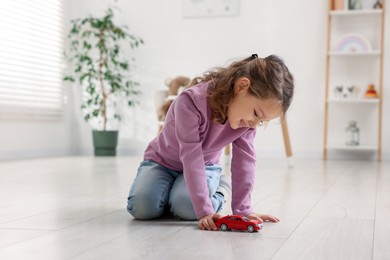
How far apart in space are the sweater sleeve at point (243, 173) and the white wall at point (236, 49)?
354 cm

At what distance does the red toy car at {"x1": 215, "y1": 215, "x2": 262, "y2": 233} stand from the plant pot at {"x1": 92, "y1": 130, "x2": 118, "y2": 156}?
13.0 ft

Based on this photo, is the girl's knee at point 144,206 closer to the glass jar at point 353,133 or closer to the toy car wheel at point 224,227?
the toy car wheel at point 224,227

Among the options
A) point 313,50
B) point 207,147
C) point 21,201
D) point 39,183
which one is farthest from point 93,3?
point 207,147

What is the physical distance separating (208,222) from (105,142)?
393 centimetres

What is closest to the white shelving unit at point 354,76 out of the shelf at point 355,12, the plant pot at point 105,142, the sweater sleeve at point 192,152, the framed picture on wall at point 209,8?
the shelf at point 355,12

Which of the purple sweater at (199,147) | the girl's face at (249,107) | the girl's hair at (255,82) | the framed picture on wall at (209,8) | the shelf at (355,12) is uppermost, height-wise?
the framed picture on wall at (209,8)

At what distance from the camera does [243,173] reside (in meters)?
1.67

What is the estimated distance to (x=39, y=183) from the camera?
2707 mm

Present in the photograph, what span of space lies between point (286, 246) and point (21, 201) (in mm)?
1123

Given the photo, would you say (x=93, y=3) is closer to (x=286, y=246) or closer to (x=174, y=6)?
(x=174, y=6)

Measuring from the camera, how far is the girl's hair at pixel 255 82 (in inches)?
56.6

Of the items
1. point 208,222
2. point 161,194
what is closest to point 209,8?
point 161,194

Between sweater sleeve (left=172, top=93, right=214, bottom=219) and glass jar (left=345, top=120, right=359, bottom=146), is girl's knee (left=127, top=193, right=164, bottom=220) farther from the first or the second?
glass jar (left=345, top=120, right=359, bottom=146)

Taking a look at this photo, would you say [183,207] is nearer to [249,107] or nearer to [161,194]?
[161,194]
